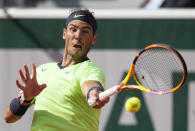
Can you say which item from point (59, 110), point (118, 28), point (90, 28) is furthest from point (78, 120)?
point (118, 28)

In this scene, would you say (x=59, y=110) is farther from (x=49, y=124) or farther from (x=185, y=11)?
(x=185, y=11)

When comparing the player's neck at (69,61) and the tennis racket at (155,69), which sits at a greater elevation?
the player's neck at (69,61)

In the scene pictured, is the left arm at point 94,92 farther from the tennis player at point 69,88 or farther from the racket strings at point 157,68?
the racket strings at point 157,68

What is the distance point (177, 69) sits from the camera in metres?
3.28

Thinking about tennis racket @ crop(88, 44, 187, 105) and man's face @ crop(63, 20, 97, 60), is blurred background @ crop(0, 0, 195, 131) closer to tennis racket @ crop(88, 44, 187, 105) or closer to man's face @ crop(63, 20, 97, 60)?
tennis racket @ crop(88, 44, 187, 105)

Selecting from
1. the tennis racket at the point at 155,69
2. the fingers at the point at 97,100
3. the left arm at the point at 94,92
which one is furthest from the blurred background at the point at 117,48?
the fingers at the point at 97,100

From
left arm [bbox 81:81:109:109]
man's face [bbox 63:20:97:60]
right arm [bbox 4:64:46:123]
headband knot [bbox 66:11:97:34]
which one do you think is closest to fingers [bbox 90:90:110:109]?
left arm [bbox 81:81:109:109]

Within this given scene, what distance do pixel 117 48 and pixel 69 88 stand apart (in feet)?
9.34

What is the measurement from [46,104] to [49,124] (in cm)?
15

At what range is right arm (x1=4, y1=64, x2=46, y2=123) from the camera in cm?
288

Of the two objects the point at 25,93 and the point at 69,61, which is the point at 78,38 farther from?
the point at 25,93

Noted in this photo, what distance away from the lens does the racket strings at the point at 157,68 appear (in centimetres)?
319

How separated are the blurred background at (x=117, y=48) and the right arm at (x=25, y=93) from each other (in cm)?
247

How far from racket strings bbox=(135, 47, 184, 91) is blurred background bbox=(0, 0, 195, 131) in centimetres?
233
